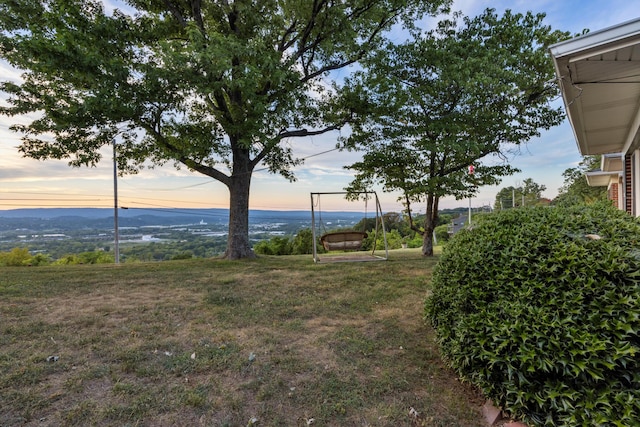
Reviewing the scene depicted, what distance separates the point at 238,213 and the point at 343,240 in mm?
2929

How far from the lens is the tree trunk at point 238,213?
27.2ft

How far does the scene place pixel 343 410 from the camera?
6.18 feet

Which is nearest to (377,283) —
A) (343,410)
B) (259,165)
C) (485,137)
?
(343,410)

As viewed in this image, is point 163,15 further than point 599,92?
Yes

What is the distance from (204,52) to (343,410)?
5.91 m

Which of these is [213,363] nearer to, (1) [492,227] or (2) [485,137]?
(1) [492,227]

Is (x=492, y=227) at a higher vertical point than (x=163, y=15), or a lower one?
lower

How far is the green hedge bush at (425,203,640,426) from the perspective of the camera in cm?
152

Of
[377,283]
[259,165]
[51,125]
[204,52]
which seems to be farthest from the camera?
[259,165]

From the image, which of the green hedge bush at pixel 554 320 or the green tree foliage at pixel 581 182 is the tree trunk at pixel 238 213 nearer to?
the green hedge bush at pixel 554 320

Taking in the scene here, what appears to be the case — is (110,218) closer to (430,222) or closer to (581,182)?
(430,222)

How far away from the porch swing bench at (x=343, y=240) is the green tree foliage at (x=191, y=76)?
97.2 inches

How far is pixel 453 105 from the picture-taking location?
25.4 ft

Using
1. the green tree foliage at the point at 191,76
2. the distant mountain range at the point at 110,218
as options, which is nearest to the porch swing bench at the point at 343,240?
the green tree foliage at the point at 191,76
